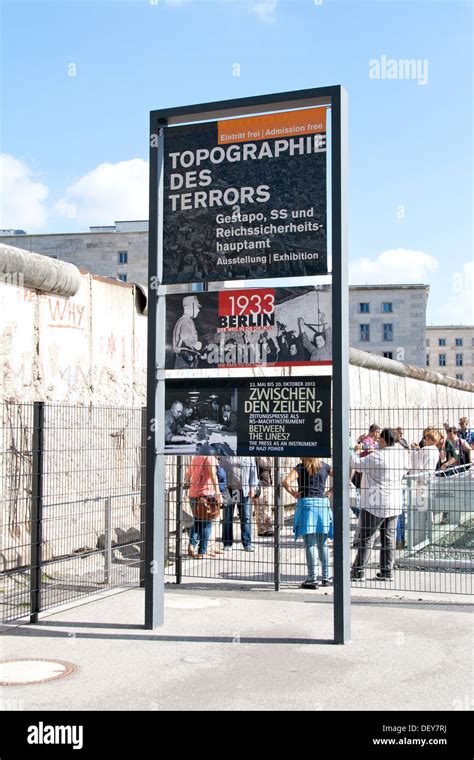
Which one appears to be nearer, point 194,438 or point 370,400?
point 194,438

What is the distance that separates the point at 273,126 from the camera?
787 centimetres

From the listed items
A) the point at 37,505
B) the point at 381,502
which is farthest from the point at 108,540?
the point at 381,502

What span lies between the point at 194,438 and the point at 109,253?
61293mm

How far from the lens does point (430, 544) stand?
10984mm

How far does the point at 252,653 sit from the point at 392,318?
71.9 m

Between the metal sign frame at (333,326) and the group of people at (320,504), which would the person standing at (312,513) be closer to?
the group of people at (320,504)

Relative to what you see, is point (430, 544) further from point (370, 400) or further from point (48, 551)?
point (370, 400)

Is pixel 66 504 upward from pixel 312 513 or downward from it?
upward

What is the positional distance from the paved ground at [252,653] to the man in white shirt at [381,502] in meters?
0.71

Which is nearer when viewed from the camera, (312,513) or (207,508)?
(312,513)

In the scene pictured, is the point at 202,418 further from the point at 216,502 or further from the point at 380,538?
the point at 380,538

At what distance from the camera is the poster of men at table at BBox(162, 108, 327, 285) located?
7.70 metres

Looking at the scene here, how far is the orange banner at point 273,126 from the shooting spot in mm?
7742
